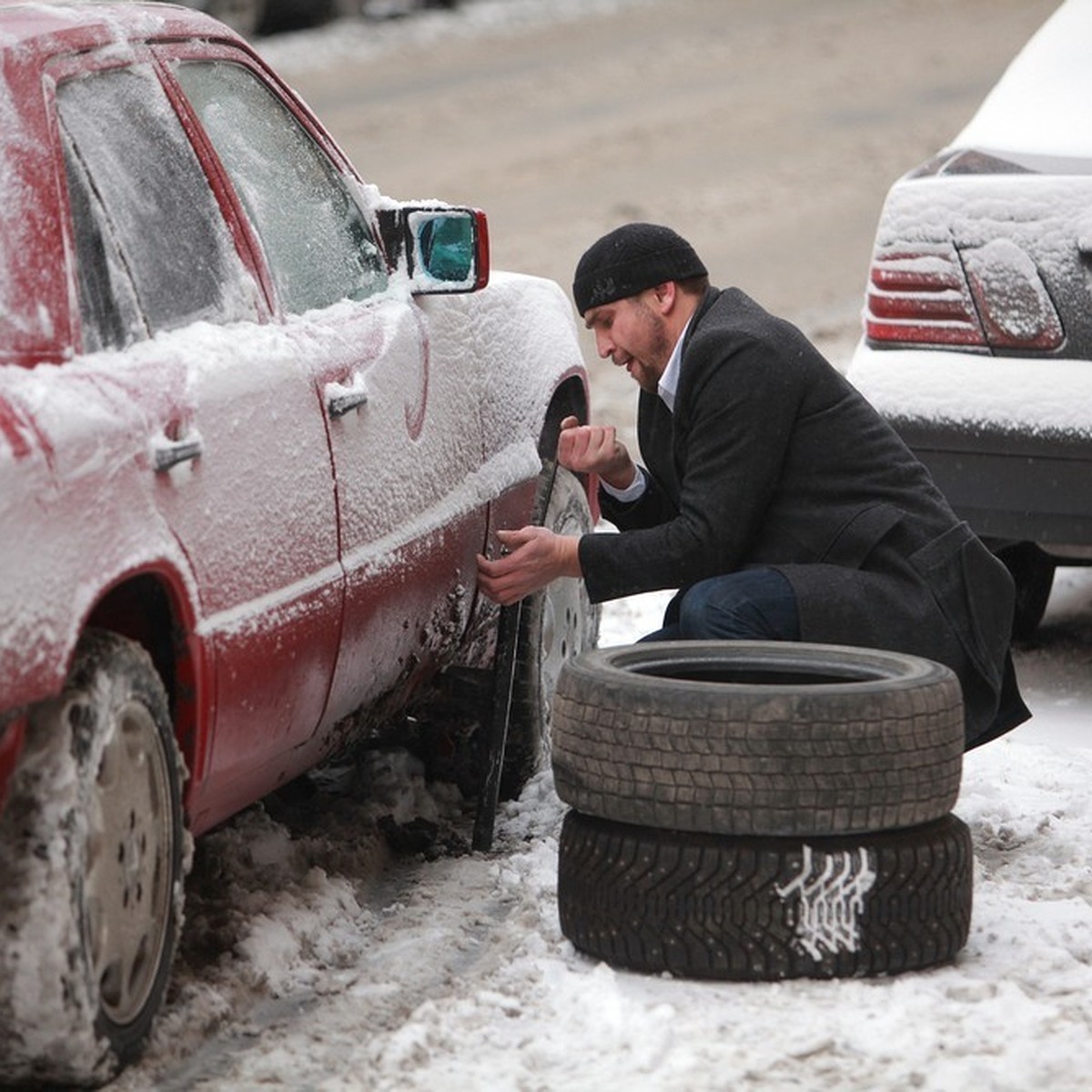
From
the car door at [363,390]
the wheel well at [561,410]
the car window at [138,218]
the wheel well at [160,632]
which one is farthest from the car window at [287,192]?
the wheel well at [160,632]

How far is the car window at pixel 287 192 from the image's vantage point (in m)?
4.76

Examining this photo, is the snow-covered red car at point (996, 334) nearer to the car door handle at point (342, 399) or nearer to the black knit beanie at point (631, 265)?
the black knit beanie at point (631, 265)

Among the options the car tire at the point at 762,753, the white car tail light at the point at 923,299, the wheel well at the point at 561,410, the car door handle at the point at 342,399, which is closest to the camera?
the car tire at the point at 762,753

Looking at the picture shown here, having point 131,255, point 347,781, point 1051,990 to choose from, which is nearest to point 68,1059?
point 131,255

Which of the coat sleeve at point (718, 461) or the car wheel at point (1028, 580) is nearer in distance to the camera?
the coat sleeve at point (718, 461)

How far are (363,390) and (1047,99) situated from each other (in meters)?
3.04

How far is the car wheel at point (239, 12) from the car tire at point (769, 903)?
60.7 feet

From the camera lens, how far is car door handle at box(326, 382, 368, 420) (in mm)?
4582

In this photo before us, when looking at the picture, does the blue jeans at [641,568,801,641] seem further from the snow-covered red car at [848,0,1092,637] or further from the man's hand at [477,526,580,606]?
the snow-covered red car at [848,0,1092,637]

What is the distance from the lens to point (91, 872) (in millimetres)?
3750

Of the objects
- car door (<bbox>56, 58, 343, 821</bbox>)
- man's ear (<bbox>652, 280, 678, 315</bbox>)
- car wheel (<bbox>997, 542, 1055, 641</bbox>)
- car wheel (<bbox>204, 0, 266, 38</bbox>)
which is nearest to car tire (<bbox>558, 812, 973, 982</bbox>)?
car door (<bbox>56, 58, 343, 821</bbox>)

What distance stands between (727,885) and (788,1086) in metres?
0.49

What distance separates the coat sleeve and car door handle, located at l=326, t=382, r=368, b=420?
Answer: 71 cm

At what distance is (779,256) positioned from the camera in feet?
45.4
